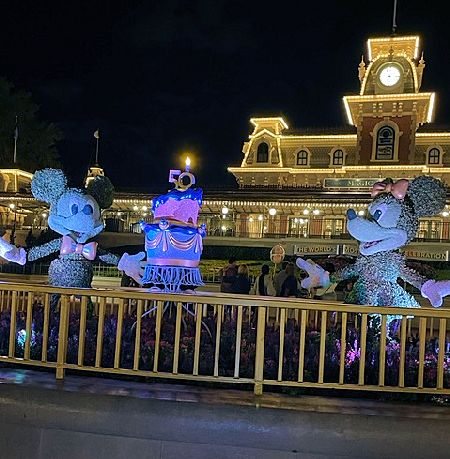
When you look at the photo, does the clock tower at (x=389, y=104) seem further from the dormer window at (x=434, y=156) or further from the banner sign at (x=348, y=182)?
the banner sign at (x=348, y=182)

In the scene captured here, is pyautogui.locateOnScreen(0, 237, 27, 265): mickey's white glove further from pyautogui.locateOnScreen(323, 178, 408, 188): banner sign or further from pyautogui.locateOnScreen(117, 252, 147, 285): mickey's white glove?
pyautogui.locateOnScreen(323, 178, 408, 188): banner sign

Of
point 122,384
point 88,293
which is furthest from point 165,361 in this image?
point 88,293

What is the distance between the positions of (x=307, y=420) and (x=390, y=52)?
130 feet

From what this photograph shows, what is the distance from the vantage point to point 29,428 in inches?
186

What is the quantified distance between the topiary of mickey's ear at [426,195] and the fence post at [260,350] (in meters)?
3.45

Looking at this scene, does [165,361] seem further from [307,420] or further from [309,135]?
[309,135]

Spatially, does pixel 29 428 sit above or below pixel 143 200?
below

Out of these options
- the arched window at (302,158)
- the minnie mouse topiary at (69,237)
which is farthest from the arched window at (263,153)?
the minnie mouse topiary at (69,237)

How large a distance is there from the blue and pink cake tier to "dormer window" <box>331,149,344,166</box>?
119 ft

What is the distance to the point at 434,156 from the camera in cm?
4006

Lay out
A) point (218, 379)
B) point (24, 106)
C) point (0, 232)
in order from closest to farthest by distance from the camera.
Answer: point (218, 379)
point (0, 232)
point (24, 106)

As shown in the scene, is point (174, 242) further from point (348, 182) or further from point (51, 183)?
point (348, 182)

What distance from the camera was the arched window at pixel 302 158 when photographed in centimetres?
4303

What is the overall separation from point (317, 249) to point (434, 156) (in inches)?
611
